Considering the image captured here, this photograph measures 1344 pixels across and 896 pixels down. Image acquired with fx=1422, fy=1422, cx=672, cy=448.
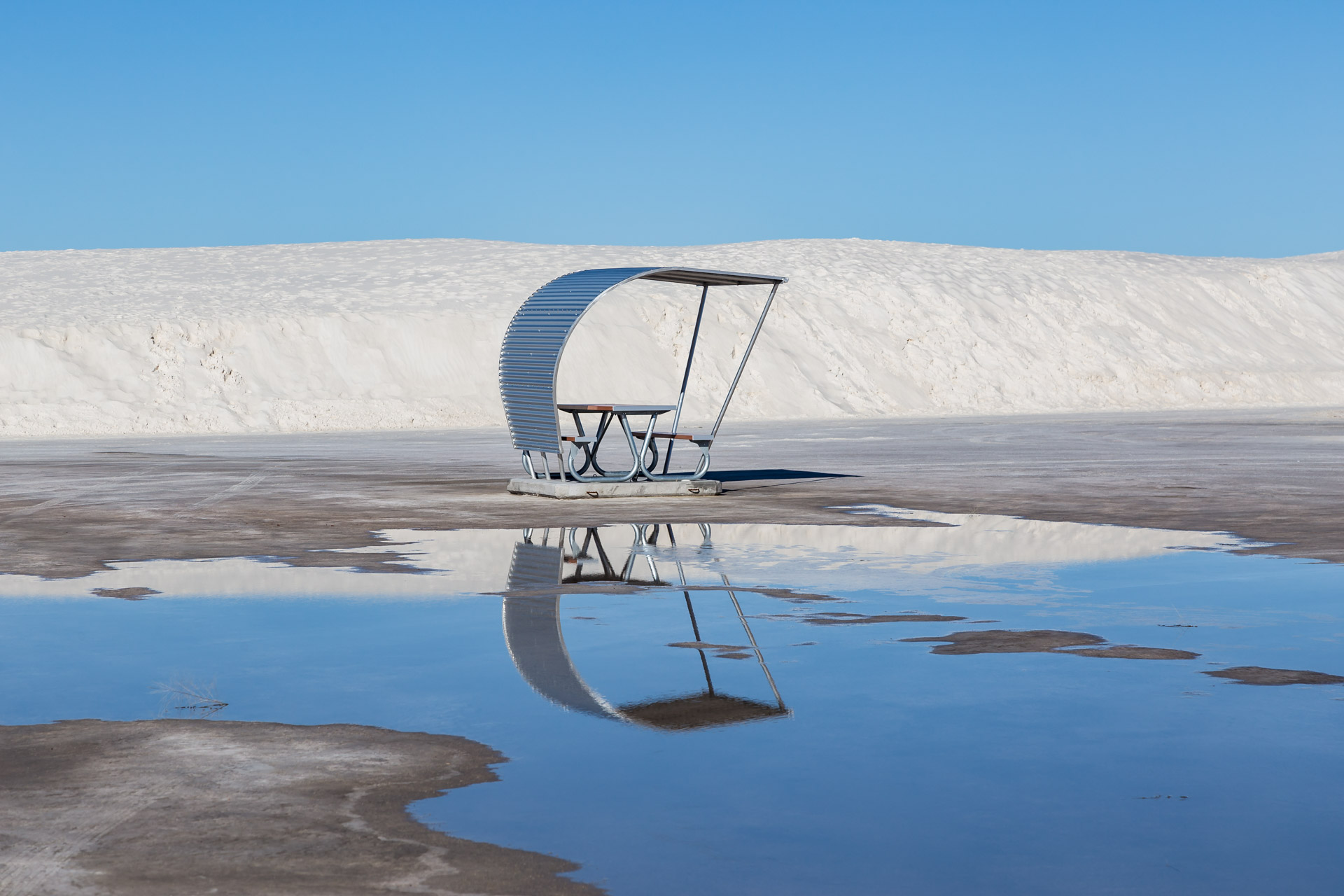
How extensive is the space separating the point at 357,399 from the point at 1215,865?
48838mm

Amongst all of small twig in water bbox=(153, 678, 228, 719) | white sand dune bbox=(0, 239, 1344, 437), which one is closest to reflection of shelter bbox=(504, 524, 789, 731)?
small twig in water bbox=(153, 678, 228, 719)

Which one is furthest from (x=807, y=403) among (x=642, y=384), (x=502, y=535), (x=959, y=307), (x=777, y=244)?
(x=502, y=535)

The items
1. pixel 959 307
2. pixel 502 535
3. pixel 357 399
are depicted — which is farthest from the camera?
pixel 959 307

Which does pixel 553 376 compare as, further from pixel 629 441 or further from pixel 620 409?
pixel 629 441

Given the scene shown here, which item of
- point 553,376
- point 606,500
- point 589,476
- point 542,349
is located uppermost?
point 542,349

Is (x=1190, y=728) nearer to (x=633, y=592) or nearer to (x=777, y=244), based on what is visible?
(x=633, y=592)

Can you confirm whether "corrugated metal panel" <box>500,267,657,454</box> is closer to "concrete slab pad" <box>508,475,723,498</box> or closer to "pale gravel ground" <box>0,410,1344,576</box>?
"concrete slab pad" <box>508,475,723,498</box>

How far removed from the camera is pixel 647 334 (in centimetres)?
6016

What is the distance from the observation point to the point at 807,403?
58344mm

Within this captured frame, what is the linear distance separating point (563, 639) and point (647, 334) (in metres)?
53.2

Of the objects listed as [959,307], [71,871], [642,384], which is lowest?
[71,871]

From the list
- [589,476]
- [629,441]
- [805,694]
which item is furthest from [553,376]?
[805,694]

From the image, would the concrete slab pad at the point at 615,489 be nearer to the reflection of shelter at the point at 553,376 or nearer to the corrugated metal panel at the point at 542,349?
the reflection of shelter at the point at 553,376

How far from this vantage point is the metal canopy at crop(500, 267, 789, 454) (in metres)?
16.8
